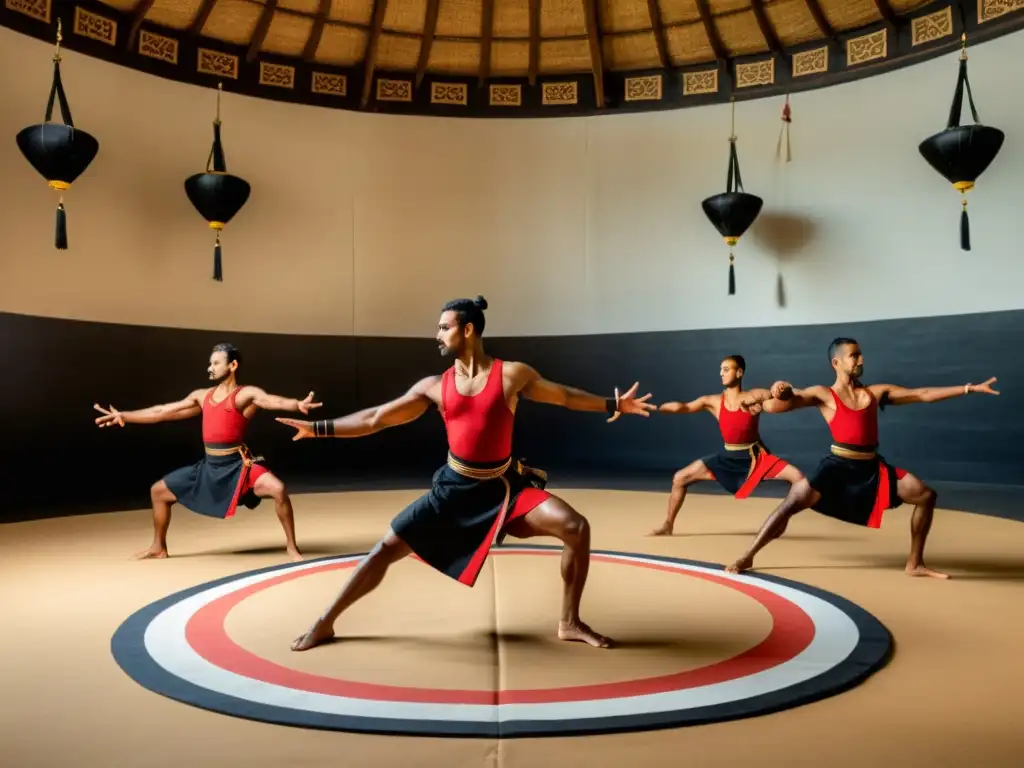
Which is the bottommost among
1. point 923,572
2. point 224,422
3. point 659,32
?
point 923,572

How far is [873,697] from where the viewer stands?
2121 mm

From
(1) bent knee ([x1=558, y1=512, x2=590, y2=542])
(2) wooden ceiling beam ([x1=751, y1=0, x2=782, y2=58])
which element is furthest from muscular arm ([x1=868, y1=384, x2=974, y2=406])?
(2) wooden ceiling beam ([x1=751, y1=0, x2=782, y2=58])

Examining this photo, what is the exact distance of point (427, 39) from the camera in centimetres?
831

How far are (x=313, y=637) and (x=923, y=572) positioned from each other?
2792 millimetres

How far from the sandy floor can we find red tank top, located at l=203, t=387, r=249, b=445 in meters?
0.64

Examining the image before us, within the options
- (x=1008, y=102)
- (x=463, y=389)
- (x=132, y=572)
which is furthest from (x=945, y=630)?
(x=1008, y=102)

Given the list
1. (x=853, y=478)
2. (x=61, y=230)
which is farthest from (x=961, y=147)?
(x=61, y=230)

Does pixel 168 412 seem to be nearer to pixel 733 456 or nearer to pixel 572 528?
pixel 572 528

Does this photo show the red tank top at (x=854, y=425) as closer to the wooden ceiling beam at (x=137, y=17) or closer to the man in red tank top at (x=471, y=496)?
the man in red tank top at (x=471, y=496)

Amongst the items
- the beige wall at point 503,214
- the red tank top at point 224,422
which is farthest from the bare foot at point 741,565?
the beige wall at point 503,214

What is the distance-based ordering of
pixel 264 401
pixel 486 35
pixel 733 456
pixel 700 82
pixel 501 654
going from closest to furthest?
pixel 501 654 < pixel 264 401 < pixel 733 456 < pixel 486 35 < pixel 700 82

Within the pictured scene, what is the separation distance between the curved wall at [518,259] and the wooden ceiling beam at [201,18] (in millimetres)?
599

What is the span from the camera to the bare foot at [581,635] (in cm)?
259

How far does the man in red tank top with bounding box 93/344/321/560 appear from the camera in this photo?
4047 millimetres
